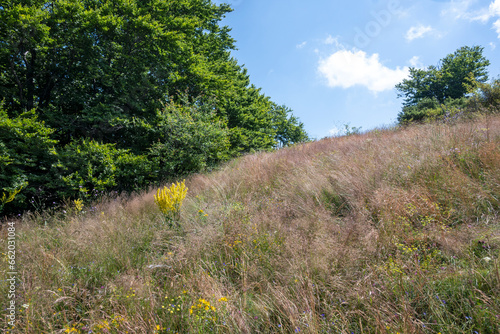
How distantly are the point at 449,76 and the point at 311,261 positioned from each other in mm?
37896

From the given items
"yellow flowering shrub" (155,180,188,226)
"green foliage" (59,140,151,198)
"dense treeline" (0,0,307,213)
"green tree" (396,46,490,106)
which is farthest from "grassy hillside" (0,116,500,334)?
"green tree" (396,46,490,106)

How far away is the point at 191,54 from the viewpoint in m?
11.9

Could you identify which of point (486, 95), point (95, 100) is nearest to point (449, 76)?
point (486, 95)

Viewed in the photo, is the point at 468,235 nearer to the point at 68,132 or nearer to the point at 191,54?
the point at 191,54

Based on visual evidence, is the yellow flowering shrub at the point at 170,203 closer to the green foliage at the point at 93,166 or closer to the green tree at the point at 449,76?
the green foliage at the point at 93,166

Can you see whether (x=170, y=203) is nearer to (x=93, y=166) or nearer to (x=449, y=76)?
(x=93, y=166)

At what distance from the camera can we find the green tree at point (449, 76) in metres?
28.1

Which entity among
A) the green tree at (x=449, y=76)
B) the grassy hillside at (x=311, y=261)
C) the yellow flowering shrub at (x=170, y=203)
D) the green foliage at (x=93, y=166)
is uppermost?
the green tree at (x=449, y=76)

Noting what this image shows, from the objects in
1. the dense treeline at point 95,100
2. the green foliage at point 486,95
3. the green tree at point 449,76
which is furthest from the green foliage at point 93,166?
the green tree at point 449,76

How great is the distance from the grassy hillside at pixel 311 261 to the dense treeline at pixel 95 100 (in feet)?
18.4

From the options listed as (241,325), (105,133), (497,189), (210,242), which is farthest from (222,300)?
(105,133)

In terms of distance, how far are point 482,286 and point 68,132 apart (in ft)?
45.8

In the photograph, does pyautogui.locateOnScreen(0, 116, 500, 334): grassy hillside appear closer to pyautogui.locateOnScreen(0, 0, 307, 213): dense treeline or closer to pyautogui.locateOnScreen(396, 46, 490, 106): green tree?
pyautogui.locateOnScreen(0, 0, 307, 213): dense treeline

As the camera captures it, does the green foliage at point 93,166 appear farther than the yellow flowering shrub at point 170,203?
Yes
